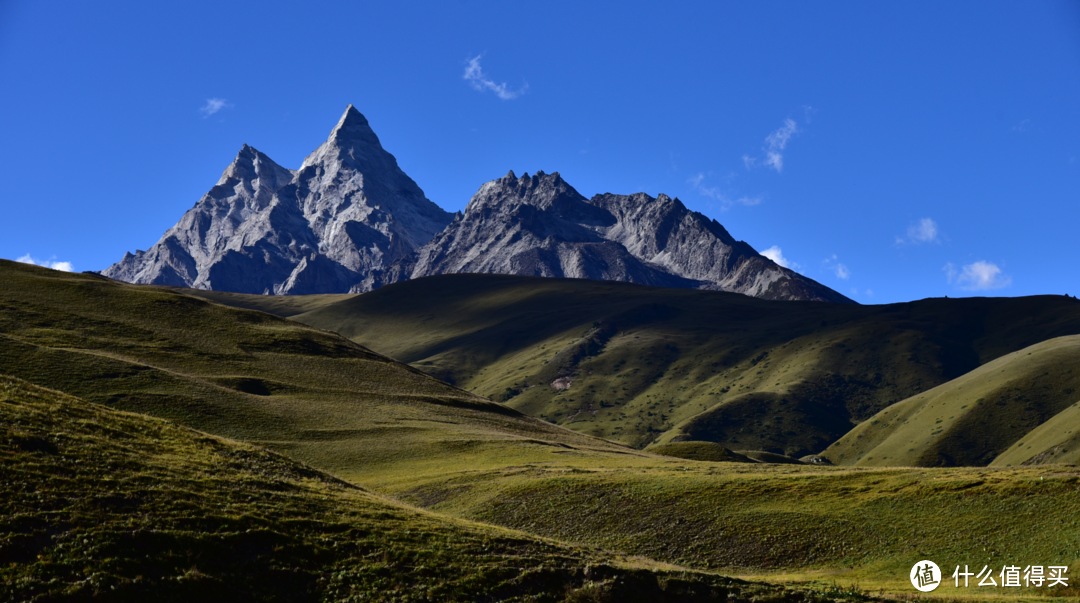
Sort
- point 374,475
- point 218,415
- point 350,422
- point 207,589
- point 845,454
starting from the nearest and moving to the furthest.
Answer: point 207,589
point 374,475
point 218,415
point 350,422
point 845,454

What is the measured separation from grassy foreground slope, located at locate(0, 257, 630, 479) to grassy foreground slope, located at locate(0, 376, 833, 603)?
42.3 m

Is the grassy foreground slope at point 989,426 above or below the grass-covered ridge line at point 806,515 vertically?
above

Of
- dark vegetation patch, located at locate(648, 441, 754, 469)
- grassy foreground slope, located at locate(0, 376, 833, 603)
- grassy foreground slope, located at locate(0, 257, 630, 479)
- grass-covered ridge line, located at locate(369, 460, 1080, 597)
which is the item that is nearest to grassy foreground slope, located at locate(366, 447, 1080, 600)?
grass-covered ridge line, located at locate(369, 460, 1080, 597)

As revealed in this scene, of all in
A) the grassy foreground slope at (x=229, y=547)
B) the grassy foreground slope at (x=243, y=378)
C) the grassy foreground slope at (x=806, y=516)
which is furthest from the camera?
the grassy foreground slope at (x=243, y=378)

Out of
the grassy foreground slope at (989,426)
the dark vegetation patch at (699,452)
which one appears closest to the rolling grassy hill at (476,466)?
the dark vegetation patch at (699,452)

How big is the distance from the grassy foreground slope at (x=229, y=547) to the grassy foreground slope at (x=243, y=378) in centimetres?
4231

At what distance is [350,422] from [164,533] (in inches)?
2731

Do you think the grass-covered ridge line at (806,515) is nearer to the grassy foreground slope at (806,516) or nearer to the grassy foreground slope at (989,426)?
the grassy foreground slope at (806,516)

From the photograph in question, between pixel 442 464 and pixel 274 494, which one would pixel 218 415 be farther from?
pixel 274 494

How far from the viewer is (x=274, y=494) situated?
38.5 metres

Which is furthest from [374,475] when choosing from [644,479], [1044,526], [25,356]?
[1044,526]

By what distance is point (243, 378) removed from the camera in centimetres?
10962

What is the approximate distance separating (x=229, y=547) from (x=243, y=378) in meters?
85.3

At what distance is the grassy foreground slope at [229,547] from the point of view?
26.7 m
